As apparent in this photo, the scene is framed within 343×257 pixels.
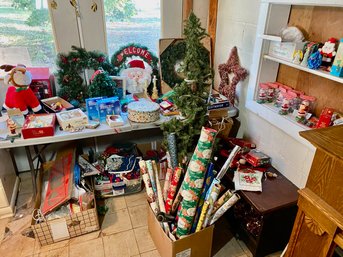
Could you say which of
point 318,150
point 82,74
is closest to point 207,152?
point 318,150

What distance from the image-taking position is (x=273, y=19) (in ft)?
5.73

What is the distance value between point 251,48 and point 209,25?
0.64 m

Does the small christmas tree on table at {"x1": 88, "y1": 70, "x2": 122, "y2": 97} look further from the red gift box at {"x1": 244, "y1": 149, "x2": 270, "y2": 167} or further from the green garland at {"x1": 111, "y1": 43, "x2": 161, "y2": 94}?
the red gift box at {"x1": 244, "y1": 149, "x2": 270, "y2": 167}

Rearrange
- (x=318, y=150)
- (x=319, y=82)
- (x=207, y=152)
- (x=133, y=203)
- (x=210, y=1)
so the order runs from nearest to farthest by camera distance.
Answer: (x=318, y=150)
(x=207, y=152)
(x=319, y=82)
(x=133, y=203)
(x=210, y=1)

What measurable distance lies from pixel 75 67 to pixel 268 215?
5.84ft

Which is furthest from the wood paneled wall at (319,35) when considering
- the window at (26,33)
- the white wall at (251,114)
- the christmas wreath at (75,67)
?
the window at (26,33)

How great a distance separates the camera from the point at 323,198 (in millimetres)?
1007

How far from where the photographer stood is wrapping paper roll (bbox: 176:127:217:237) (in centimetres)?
137

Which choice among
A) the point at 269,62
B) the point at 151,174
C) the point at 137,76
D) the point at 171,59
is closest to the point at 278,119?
the point at 269,62

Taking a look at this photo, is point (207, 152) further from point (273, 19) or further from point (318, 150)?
point (273, 19)

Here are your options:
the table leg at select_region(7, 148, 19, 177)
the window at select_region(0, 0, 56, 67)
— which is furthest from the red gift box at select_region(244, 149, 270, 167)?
the table leg at select_region(7, 148, 19, 177)

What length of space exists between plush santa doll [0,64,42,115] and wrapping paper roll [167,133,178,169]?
103 cm

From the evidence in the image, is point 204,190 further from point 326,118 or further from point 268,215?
point 326,118

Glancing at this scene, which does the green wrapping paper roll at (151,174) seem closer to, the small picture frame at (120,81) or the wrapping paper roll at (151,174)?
the wrapping paper roll at (151,174)
